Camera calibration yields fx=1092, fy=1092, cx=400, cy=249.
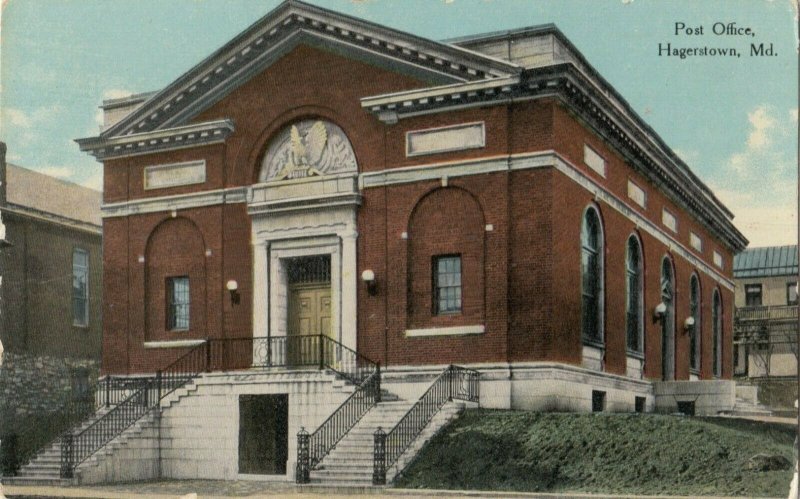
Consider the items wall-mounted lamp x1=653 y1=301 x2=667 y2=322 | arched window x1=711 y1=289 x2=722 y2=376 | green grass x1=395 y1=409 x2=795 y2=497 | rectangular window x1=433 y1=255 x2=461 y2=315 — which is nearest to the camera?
green grass x1=395 y1=409 x2=795 y2=497

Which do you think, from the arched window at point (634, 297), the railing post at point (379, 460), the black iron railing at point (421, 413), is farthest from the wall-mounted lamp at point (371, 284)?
the arched window at point (634, 297)

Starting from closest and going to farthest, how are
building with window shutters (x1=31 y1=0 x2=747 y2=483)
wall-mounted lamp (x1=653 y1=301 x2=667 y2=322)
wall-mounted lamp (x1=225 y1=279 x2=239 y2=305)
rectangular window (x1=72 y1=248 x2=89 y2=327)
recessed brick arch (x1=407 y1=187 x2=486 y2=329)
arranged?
building with window shutters (x1=31 y1=0 x2=747 y2=483) → recessed brick arch (x1=407 y1=187 x2=486 y2=329) → wall-mounted lamp (x1=225 y1=279 x2=239 y2=305) → wall-mounted lamp (x1=653 y1=301 x2=667 y2=322) → rectangular window (x1=72 y1=248 x2=89 y2=327)

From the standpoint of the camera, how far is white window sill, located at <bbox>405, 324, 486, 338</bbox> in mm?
23703

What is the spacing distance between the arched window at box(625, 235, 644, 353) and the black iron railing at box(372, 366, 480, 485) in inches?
272

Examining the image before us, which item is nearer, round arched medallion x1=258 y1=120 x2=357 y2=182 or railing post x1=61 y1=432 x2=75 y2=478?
railing post x1=61 y1=432 x2=75 y2=478

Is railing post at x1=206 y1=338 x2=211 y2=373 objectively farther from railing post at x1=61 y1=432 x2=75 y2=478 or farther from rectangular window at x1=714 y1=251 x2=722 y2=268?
rectangular window at x1=714 y1=251 x2=722 y2=268

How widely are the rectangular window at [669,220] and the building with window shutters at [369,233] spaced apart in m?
0.60

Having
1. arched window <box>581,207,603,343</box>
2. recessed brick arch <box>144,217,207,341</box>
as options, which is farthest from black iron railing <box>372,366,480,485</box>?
recessed brick arch <box>144,217,207,341</box>

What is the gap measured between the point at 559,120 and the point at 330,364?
7.74 meters

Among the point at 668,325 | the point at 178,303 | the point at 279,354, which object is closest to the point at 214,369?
the point at 279,354

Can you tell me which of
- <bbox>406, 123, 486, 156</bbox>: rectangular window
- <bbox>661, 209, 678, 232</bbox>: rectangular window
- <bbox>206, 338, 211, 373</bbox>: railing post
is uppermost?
<bbox>406, 123, 486, 156</bbox>: rectangular window

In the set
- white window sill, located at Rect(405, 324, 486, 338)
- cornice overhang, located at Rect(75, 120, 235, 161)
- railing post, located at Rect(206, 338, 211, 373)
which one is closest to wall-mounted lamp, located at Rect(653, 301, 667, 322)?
white window sill, located at Rect(405, 324, 486, 338)

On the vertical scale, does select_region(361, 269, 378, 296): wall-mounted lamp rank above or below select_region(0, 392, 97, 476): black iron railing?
above

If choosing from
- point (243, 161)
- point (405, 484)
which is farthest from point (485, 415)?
point (243, 161)
